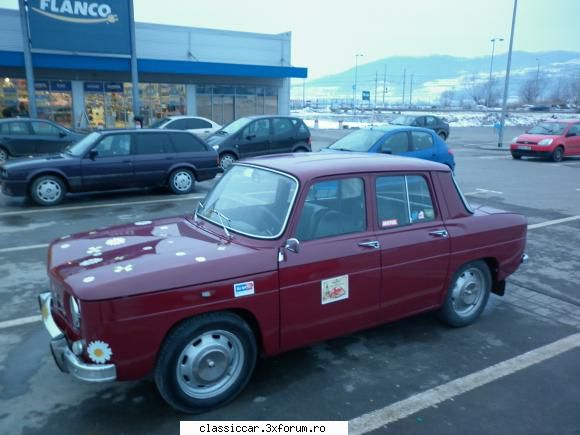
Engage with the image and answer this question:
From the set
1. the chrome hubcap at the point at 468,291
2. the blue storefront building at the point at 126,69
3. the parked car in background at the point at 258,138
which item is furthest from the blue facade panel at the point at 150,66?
the chrome hubcap at the point at 468,291

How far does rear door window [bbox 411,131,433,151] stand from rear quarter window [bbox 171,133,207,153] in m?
5.01

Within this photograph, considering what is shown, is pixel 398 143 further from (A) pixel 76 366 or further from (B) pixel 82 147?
(A) pixel 76 366

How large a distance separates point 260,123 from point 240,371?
11.9 metres

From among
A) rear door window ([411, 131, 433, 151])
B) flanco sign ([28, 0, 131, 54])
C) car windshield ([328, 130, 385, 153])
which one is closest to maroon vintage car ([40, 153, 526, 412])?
car windshield ([328, 130, 385, 153])

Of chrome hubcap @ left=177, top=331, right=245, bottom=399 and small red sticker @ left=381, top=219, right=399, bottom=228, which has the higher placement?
small red sticker @ left=381, top=219, right=399, bottom=228

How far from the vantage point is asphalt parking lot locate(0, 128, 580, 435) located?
132 inches

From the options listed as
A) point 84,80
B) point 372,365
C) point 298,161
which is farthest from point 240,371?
point 84,80

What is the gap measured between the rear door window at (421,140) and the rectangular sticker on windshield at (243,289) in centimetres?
875

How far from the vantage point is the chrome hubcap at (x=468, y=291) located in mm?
4750

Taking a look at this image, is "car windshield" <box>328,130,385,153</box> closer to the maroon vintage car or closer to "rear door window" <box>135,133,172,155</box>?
"rear door window" <box>135,133,172,155</box>

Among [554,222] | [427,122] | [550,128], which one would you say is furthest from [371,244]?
[427,122]

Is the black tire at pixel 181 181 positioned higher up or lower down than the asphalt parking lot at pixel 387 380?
higher up

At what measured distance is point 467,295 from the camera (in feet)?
15.9

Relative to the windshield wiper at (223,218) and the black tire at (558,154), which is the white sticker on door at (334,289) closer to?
the windshield wiper at (223,218)
